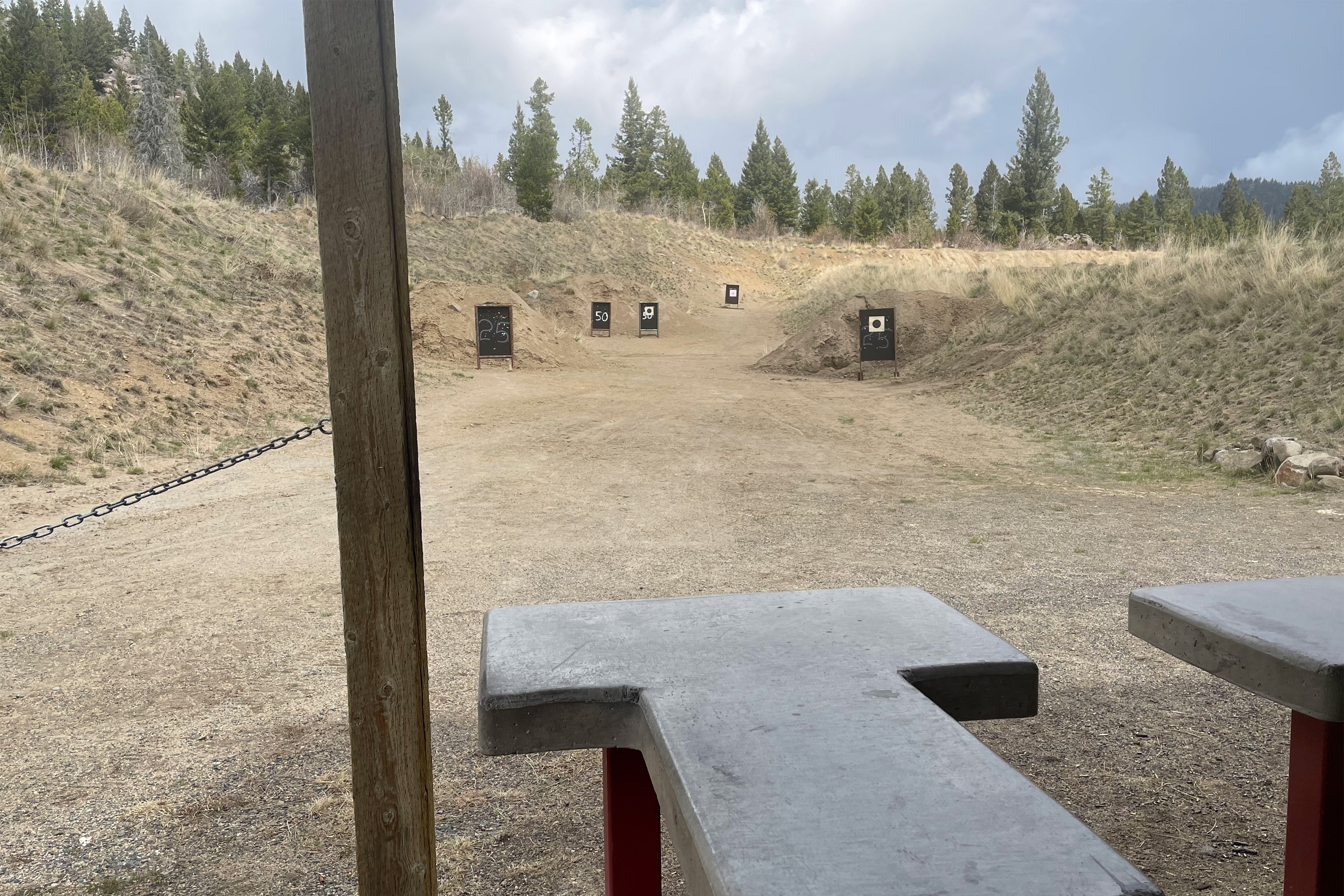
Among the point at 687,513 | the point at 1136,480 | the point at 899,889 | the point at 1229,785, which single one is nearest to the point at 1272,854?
the point at 1229,785

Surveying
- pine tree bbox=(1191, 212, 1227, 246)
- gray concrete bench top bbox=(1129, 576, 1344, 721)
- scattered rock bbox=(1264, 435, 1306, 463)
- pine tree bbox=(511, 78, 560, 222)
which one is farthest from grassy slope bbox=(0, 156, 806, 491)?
pine tree bbox=(1191, 212, 1227, 246)

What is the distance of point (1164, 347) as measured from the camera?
13242mm

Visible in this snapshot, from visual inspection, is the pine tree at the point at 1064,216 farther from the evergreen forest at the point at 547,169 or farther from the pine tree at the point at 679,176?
the pine tree at the point at 679,176

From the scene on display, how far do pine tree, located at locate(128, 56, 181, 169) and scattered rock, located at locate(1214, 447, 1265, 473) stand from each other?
46901 mm

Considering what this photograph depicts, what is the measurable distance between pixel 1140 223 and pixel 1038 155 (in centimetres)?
1064

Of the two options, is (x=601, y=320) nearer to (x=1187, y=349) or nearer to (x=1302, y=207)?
(x=1187, y=349)

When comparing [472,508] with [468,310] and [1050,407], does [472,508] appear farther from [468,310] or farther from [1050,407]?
[468,310]

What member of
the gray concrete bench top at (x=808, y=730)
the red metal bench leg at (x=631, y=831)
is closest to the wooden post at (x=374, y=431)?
the gray concrete bench top at (x=808, y=730)

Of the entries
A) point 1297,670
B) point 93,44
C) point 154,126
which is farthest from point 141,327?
point 93,44

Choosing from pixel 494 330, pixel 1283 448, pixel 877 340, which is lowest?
pixel 1283 448

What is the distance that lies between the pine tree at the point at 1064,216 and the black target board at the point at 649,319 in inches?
1485

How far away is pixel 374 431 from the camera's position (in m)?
1.94

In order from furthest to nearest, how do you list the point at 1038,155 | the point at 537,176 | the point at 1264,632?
the point at 1038,155 < the point at 537,176 < the point at 1264,632

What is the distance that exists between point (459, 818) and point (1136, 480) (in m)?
8.03
